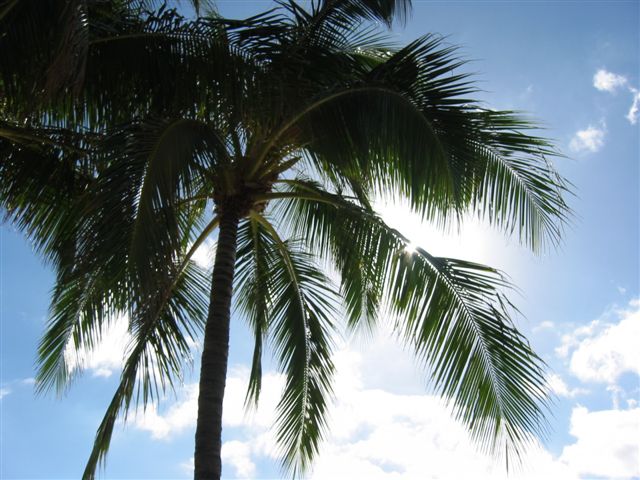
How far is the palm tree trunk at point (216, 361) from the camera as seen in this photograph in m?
5.71

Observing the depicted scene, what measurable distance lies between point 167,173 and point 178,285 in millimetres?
3032

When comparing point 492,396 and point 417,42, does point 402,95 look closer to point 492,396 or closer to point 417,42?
point 417,42

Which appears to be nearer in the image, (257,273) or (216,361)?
(216,361)

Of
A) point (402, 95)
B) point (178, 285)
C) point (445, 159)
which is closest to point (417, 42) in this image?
point (402, 95)

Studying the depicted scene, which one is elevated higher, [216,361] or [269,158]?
[269,158]

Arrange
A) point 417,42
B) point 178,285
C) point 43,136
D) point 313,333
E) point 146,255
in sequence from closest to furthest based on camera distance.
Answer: point 146,255 < point 417,42 < point 43,136 < point 178,285 < point 313,333

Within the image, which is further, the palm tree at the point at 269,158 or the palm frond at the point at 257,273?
the palm frond at the point at 257,273

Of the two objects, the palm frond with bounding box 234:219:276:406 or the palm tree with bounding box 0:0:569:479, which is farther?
the palm frond with bounding box 234:219:276:406

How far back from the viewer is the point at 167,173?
528cm

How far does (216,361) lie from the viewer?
6.21m

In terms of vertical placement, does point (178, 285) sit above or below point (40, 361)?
above

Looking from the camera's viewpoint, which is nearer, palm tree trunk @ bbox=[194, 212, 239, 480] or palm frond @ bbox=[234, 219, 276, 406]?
palm tree trunk @ bbox=[194, 212, 239, 480]

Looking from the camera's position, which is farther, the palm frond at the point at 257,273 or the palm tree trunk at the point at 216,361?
the palm frond at the point at 257,273

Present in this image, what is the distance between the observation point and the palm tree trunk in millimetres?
5707
